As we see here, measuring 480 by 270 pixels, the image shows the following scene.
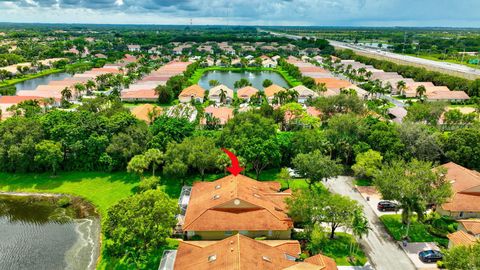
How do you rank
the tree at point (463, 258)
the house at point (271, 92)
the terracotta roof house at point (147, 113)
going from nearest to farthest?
the tree at point (463, 258) → the terracotta roof house at point (147, 113) → the house at point (271, 92)

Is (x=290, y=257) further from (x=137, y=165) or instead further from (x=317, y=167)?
(x=137, y=165)

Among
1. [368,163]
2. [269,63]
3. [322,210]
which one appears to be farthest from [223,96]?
[269,63]

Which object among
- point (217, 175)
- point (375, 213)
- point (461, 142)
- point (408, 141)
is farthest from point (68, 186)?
point (461, 142)

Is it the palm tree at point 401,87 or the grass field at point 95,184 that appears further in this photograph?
the palm tree at point 401,87

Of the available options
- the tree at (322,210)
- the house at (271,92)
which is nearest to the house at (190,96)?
the house at (271,92)

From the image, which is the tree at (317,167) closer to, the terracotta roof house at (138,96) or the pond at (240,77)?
the terracotta roof house at (138,96)

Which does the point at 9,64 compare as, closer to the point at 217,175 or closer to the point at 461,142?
the point at 217,175

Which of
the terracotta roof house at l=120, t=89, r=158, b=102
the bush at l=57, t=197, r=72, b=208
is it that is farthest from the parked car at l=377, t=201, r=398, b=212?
the terracotta roof house at l=120, t=89, r=158, b=102
